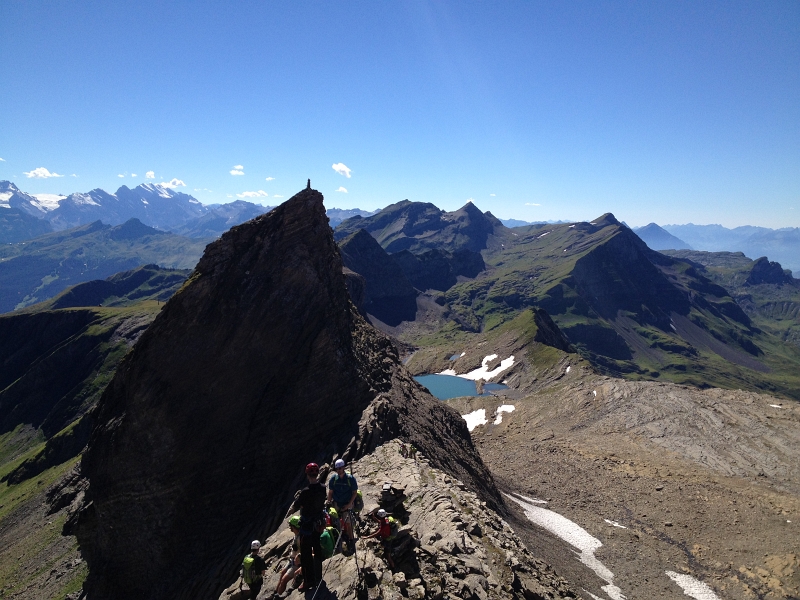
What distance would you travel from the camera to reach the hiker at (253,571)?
1973 centimetres

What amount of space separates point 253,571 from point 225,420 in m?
19.9

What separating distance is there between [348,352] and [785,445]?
216 feet

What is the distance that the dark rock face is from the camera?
113ft

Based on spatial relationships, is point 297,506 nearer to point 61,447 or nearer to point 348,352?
point 348,352

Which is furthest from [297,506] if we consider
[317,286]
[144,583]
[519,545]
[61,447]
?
[61,447]

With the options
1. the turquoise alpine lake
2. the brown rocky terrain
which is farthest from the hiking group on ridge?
the turquoise alpine lake

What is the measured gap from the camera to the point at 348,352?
44.0 metres

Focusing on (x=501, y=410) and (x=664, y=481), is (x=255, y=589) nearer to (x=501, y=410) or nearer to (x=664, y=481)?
(x=664, y=481)

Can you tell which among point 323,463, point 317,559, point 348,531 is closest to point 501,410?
point 323,463

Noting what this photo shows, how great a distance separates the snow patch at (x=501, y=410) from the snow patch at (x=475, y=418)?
3045 mm

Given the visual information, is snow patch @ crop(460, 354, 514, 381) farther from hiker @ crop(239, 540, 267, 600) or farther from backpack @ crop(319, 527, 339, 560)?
backpack @ crop(319, 527, 339, 560)

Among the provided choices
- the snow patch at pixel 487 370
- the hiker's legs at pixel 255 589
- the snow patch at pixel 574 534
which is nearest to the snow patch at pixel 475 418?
the snow patch at pixel 487 370

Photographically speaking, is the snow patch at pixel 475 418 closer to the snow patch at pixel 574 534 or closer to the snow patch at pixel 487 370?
the snow patch at pixel 487 370

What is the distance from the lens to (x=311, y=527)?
16.9m
